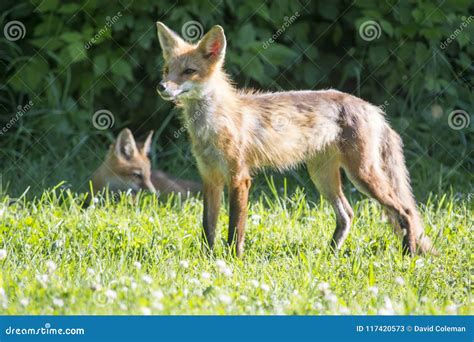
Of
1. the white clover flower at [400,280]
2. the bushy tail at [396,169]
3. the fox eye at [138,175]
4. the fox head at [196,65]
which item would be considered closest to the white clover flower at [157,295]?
the white clover flower at [400,280]

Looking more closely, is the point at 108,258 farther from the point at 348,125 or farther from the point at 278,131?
the point at 348,125

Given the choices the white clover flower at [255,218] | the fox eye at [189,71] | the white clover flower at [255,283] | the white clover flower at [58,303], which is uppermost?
the fox eye at [189,71]

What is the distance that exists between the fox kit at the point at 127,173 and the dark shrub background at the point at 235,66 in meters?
0.23

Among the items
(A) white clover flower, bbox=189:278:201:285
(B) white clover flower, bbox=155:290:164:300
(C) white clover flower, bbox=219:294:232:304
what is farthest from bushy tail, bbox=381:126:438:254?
(B) white clover flower, bbox=155:290:164:300

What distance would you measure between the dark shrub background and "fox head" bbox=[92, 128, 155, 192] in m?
0.22

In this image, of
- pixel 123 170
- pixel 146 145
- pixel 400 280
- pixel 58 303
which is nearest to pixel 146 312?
pixel 58 303

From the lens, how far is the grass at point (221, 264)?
12.8 feet

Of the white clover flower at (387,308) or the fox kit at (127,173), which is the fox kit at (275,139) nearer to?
the white clover flower at (387,308)

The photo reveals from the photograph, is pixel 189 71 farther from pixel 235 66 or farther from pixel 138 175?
pixel 235 66

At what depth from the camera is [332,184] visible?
5988 mm

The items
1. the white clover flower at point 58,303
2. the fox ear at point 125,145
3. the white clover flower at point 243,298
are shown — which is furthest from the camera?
the fox ear at point 125,145

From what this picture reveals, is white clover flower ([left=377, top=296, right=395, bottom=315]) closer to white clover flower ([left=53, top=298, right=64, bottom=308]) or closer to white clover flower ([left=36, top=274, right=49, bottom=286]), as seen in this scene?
white clover flower ([left=53, top=298, right=64, bottom=308])

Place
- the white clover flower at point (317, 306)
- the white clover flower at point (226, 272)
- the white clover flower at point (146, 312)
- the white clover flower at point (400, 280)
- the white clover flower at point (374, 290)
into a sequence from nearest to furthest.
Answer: the white clover flower at point (146, 312) → the white clover flower at point (317, 306) → the white clover flower at point (374, 290) → the white clover flower at point (400, 280) → the white clover flower at point (226, 272)

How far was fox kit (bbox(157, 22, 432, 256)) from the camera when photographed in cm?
550
